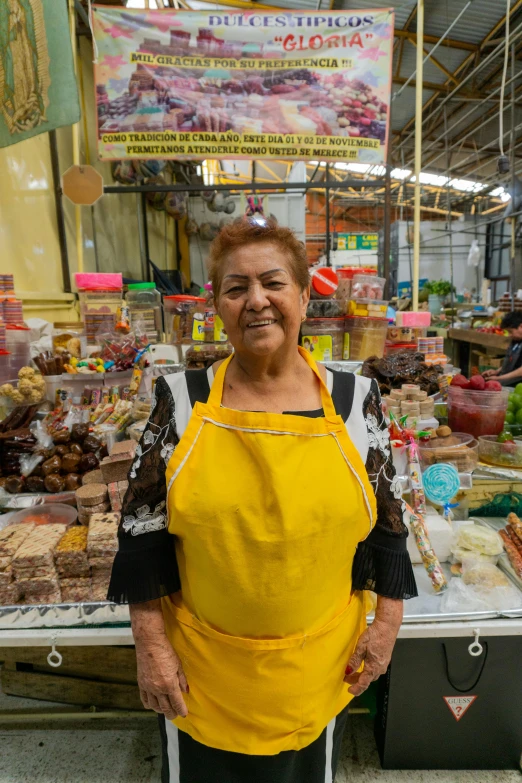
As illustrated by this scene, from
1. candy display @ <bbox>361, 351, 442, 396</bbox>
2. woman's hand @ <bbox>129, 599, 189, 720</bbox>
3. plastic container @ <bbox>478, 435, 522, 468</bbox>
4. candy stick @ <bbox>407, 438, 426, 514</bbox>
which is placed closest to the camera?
woman's hand @ <bbox>129, 599, 189, 720</bbox>

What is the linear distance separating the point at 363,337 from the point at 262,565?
86.3 inches

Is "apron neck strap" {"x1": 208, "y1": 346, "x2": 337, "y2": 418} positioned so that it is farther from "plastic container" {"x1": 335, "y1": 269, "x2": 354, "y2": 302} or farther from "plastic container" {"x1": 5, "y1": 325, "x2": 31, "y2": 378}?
"plastic container" {"x1": 5, "y1": 325, "x2": 31, "y2": 378}

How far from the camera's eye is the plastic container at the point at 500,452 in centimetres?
216

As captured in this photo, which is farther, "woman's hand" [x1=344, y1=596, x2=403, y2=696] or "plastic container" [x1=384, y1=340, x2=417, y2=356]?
"plastic container" [x1=384, y1=340, x2=417, y2=356]

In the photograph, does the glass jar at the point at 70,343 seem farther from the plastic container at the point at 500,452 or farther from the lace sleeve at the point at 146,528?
the plastic container at the point at 500,452

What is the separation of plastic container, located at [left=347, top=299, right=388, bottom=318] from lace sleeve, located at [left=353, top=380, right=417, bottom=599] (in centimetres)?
179

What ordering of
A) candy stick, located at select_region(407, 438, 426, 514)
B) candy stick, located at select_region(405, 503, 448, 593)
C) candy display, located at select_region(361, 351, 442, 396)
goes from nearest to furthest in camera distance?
candy stick, located at select_region(405, 503, 448, 593), candy stick, located at select_region(407, 438, 426, 514), candy display, located at select_region(361, 351, 442, 396)

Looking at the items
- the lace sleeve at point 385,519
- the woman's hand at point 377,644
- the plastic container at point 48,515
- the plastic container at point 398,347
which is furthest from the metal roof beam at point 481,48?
the plastic container at point 48,515

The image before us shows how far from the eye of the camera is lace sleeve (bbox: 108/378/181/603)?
107 centimetres

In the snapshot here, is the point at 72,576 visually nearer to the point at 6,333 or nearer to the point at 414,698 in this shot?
the point at 414,698

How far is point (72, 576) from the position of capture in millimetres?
1641

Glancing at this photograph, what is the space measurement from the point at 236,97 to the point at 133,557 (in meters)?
3.72

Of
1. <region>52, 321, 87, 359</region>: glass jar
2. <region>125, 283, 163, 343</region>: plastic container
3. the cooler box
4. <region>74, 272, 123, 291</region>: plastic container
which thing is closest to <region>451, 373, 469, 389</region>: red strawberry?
the cooler box

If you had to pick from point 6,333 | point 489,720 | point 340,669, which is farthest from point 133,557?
point 6,333
